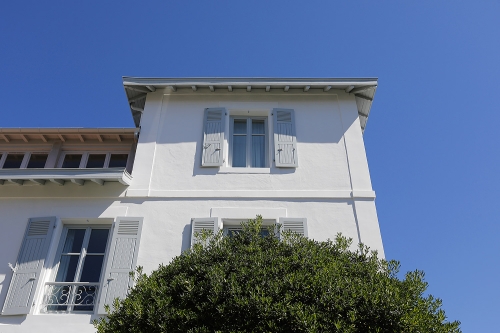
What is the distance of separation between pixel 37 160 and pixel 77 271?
3.72 m

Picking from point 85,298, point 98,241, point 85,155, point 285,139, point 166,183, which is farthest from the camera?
point 85,155

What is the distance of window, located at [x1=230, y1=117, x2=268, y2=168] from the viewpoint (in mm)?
9812

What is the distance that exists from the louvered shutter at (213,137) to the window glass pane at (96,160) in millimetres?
2759

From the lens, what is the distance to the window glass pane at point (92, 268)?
827 cm

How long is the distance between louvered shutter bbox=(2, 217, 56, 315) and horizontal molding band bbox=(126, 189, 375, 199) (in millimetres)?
1821

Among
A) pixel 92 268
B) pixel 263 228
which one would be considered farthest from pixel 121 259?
pixel 263 228

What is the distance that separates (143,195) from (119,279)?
1.87 meters

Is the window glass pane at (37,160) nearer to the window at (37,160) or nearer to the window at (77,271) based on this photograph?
the window at (37,160)

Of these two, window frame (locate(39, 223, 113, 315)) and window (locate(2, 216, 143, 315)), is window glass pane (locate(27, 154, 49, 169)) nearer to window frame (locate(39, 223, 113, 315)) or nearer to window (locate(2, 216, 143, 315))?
window (locate(2, 216, 143, 315))

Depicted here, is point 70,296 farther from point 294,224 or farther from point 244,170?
point 294,224

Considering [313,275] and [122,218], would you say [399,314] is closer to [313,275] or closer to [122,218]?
[313,275]

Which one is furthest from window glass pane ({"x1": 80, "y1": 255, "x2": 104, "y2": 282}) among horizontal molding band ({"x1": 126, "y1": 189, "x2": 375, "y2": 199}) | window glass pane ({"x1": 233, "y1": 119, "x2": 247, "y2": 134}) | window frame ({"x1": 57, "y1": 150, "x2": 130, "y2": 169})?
window glass pane ({"x1": 233, "y1": 119, "x2": 247, "y2": 134})

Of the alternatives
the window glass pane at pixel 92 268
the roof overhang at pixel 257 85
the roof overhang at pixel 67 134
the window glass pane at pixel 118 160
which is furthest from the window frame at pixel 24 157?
the window glass pane at pixel 92 268

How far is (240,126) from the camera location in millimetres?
10508
